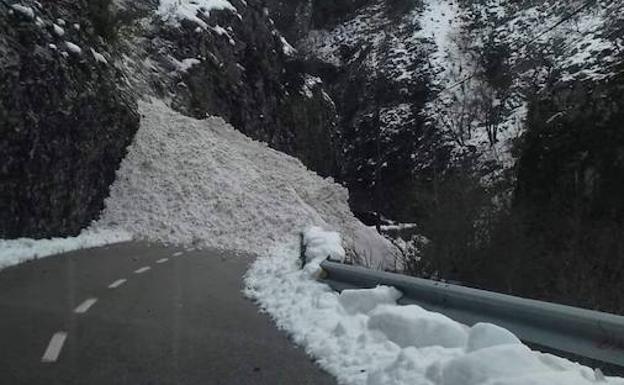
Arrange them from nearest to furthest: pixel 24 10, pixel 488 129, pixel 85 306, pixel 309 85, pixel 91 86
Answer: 1. pixel 85 306
2. pixel 24 10
3. pixel 91 86
4. pixel 309 85
5. pixel 488 129

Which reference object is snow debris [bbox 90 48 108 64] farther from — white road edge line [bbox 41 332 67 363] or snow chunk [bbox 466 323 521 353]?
snow chunk [bbox 466 323 521 353]

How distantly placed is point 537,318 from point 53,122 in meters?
17.5

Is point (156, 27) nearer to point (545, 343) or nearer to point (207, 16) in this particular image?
point (207, 16)

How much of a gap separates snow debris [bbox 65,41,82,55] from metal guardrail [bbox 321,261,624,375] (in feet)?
58.5

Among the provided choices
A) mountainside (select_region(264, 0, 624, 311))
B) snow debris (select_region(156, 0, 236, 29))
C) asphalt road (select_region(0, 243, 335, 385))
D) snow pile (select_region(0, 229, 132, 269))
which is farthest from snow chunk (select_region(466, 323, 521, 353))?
snow debris (select_region(156, 0, 236, 29))

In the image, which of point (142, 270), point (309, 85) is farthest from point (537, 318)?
point (309, 85)

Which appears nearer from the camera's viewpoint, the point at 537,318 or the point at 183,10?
the point at 537,318

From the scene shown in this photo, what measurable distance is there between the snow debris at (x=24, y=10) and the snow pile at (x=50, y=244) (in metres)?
6.48

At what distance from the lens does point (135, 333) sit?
27.1ft

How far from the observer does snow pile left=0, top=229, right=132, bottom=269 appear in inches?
603

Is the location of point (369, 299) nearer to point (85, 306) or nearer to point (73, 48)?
point (85, 306)

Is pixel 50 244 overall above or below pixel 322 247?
below

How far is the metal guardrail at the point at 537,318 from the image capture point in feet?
17.6

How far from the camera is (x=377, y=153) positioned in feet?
274
